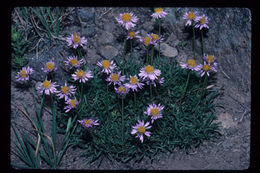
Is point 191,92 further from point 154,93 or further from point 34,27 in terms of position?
point 34,27

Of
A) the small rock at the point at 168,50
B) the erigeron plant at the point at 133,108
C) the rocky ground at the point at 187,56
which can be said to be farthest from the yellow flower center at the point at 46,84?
A: the small rock at the point at 168,50

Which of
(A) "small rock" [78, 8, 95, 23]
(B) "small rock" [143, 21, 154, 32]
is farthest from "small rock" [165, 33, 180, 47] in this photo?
(A) "small rock" [78, 8, 95, 23]

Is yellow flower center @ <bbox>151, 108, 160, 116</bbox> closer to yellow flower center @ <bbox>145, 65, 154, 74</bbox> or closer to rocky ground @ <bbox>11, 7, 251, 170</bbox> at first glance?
yellow flower center @ <bbox>145, 65, 154, 74</bbox>

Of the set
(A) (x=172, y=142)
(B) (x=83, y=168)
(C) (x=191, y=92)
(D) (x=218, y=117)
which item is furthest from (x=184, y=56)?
(B) (x=83, y=168)

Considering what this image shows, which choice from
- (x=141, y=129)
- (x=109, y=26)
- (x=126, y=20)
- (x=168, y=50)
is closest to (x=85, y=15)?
(x=109, y=26)

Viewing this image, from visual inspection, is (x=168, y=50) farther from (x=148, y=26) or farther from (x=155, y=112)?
(x=155, y=112)

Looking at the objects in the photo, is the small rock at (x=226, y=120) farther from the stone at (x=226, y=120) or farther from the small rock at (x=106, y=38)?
the small rock at (x=106, y=38)
